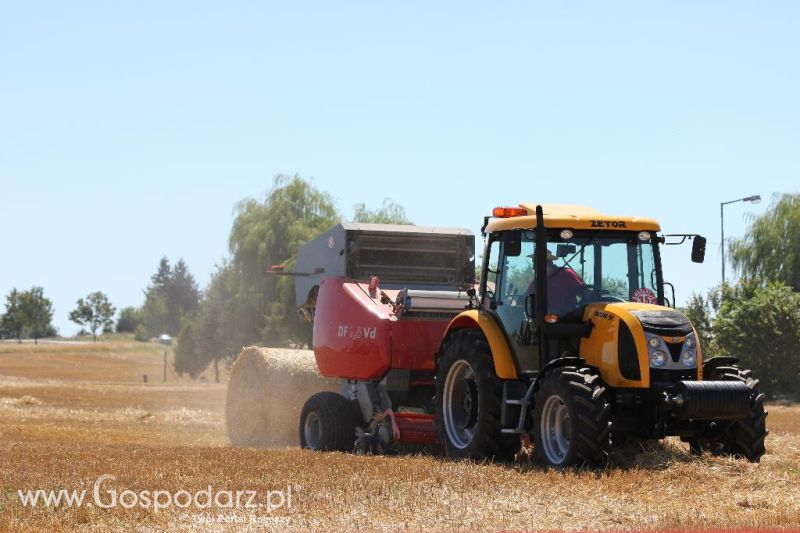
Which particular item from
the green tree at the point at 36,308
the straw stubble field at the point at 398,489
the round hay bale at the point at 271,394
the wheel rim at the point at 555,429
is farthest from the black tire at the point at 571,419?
the green tree at the point at 36,308

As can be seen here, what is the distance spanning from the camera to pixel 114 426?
22.0 metres

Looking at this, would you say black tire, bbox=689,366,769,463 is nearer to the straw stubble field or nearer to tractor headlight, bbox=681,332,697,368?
the straw stubble field

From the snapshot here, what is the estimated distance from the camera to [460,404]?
542 inches

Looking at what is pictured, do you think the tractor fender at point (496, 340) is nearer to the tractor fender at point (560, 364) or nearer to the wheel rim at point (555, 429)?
the tractor fender at point (560, 364)

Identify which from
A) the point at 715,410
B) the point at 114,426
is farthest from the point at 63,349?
the point at 715,410

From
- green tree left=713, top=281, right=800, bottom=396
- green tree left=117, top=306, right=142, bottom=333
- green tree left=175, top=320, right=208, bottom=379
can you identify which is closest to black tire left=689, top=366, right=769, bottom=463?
green tree left=713, top=281, right=800, bottom=396

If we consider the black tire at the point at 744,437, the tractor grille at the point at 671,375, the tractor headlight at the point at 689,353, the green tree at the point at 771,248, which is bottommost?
the black tire at the point at 744,437

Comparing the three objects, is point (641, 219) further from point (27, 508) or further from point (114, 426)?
point (114, 426)

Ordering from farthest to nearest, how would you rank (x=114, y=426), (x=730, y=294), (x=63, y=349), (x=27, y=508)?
(x=63, y=349) → (x=730, y=294) → (x=114, y=426) → (x=27, y=508)

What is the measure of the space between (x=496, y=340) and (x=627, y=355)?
5.40ft

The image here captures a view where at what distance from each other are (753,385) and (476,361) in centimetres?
289

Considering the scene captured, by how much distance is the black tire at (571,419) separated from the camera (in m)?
11.2

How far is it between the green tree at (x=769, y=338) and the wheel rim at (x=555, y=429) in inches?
1227

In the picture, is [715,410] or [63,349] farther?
[63,349]
